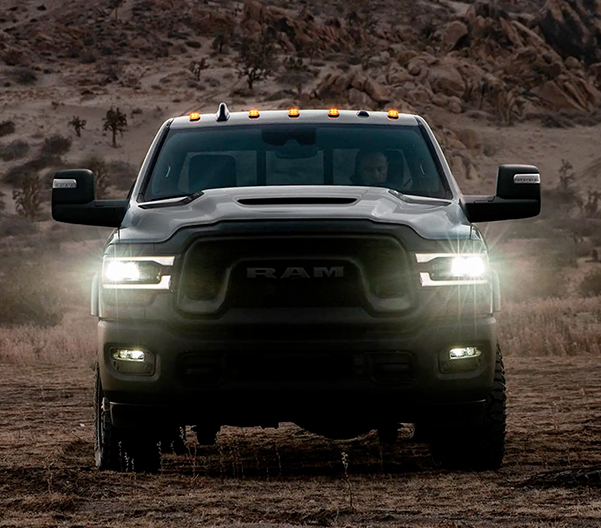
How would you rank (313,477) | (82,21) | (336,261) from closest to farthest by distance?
(336,261)
(313,477)
(82,21)

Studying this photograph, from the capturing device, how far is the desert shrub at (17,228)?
43781 millimetres

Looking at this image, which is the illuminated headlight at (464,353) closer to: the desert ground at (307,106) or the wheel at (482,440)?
the wheel at (482,440)

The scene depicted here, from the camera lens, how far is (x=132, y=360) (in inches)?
256

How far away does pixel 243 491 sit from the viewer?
6.90 m

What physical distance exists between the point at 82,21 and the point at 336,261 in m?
86.1

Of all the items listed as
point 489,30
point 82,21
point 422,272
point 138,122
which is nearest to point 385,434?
point 422,272

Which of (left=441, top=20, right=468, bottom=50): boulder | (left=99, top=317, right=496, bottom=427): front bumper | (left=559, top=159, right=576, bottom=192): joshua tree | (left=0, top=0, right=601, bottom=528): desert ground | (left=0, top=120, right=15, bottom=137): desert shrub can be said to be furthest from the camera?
(left=441, top=20, right=468, bottom=50): boulder

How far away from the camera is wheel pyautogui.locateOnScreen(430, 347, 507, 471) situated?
7074 mm

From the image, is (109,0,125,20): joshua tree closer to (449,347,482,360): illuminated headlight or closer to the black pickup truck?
the black pickup truck

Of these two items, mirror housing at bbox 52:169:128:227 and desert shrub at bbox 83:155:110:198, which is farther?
desert shrub at bbox 83:155:110:198

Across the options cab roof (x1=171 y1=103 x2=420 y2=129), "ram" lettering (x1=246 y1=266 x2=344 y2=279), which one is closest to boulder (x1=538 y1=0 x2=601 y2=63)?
cab roof (x1=171 y1=103 x2=420 y2=129)

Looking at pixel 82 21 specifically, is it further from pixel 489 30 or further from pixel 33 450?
pixel 33 450

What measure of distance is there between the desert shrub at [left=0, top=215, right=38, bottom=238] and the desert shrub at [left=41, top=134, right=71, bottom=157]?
47.8 ft

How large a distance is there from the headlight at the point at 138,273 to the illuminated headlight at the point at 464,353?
141 cm
